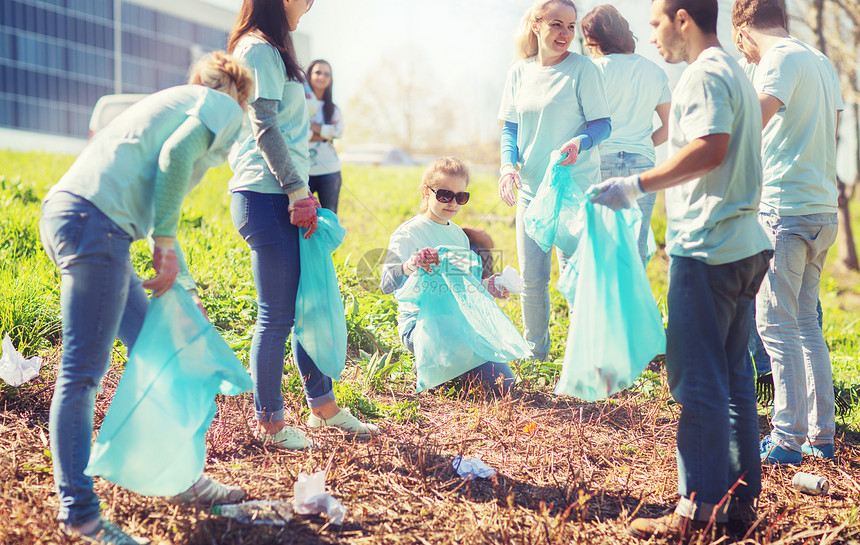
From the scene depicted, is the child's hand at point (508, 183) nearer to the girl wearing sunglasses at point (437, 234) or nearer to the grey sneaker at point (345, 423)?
the girl wearing sunglasses at point (437, 234)

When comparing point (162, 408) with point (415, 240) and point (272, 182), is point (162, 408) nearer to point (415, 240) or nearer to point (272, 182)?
point (272, 182)

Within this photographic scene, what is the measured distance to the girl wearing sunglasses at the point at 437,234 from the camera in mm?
3215

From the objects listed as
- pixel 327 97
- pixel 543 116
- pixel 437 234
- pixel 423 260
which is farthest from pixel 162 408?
pixel 327 97

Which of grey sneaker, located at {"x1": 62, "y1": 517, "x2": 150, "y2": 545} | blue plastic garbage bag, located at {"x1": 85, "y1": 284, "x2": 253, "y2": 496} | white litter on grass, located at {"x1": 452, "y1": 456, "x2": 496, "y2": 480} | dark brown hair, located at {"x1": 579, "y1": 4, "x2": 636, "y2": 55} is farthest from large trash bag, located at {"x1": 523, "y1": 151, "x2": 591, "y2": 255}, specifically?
grey sneaker, located at {"x1": 62, "y1": 517, "x2": 150, "y2": 545}

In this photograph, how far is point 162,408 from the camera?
2012 millimetres

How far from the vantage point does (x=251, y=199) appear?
2443 mm

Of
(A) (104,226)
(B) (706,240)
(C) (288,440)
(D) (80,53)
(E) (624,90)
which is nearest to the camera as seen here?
(A) (104,226)

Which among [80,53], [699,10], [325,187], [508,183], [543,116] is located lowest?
[325,187]

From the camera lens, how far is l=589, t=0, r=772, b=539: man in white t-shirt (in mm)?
1923

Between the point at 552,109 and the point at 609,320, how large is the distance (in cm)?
151

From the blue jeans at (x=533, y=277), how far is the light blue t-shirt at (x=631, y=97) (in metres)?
0.77

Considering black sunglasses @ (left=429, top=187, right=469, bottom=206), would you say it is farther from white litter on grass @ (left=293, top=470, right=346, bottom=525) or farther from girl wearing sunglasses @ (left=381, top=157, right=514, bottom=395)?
white litter on grass @ (left=293, top=470, right=346, bottom=525)

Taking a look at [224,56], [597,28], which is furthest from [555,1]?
[224,56]

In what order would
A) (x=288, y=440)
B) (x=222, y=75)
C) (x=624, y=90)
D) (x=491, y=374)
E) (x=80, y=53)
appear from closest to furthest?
(x=222, y=75), (x=288, y=440), (x=491, y=374), (x=624, y=90), (x=80, y=53)
